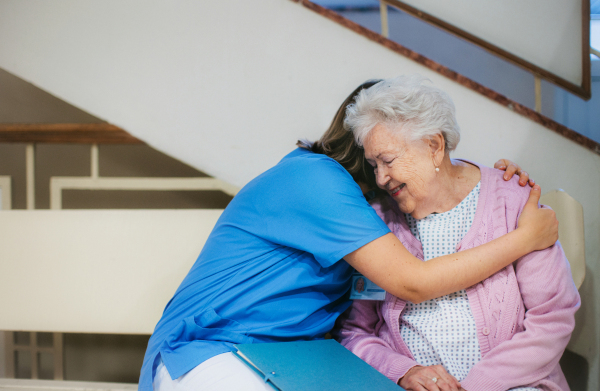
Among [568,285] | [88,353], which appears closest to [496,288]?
[568,285]

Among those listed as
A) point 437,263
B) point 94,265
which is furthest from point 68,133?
point 437,263

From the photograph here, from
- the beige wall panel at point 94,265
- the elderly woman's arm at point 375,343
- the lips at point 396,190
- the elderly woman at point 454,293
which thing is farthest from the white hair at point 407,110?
the beige wall panel at point 94,265

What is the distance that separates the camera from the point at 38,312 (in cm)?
172

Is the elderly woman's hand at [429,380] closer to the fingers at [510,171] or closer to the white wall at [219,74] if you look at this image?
the fingers at [510,171]

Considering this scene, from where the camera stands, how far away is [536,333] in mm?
976

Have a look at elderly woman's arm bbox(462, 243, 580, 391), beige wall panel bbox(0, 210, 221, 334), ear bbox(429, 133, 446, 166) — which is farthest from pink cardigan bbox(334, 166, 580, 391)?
beige wall panel bbox(0, 210, 221, 334)

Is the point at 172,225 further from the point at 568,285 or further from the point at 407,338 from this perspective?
the point at 568,285

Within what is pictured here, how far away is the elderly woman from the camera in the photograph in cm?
98

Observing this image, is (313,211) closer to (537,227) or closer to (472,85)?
(537,227)

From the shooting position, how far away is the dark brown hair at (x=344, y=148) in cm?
119

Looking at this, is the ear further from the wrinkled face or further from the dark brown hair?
the dark brown hair

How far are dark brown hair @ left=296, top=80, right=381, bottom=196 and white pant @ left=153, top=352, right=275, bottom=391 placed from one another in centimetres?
62

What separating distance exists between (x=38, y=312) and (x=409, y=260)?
1648 millimetres

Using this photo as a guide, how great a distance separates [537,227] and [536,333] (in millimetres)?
264
